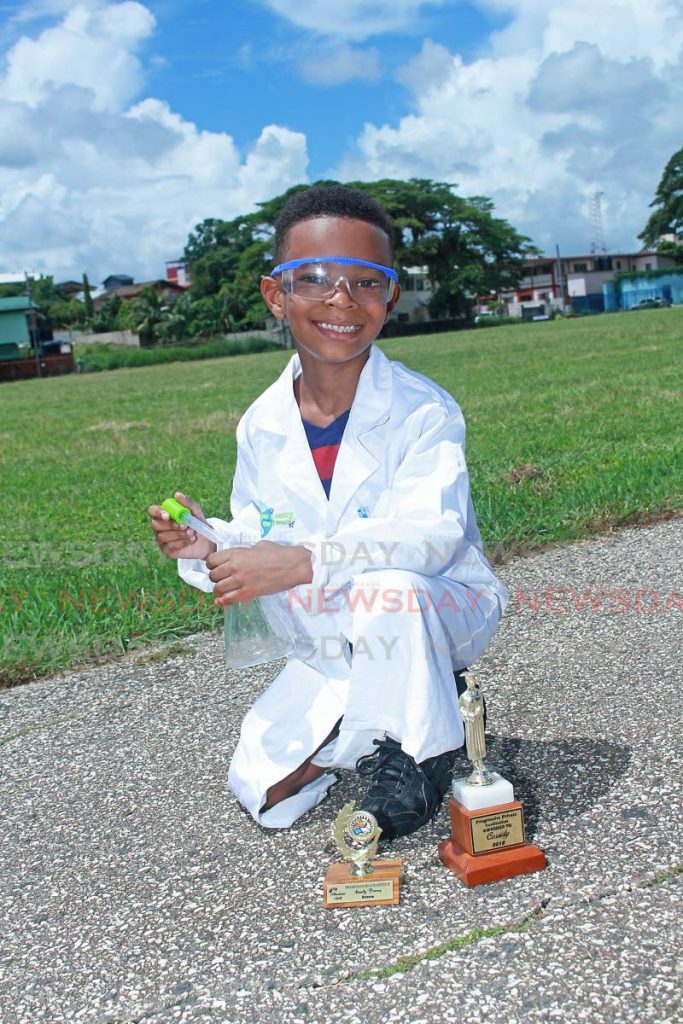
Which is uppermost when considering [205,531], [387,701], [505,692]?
[205,531]

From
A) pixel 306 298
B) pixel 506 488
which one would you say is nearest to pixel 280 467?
pixel 306 298

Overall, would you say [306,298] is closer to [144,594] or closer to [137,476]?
[144,594]

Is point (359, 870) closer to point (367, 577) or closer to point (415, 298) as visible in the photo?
point (367, 577)

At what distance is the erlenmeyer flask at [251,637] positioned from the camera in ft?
8.91

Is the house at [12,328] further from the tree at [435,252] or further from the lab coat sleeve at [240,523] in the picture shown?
the lab coat sleeve at [240,523]

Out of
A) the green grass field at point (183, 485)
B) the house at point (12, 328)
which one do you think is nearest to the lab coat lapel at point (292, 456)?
the green grass field at point (183, 485)

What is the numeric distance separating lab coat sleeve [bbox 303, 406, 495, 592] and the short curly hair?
1.89 ft

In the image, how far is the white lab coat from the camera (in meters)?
2.22

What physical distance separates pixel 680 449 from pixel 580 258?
110345 millimetres

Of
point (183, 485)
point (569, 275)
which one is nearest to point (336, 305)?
point (183, 485)

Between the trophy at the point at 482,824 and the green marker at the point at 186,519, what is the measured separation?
0.70m

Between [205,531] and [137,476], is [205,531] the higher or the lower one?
the higher one

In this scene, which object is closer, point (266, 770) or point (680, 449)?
point (266, 770)

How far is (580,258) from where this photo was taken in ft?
367
